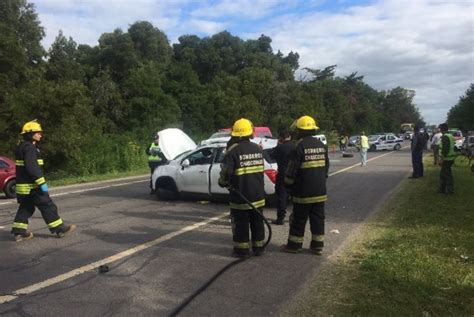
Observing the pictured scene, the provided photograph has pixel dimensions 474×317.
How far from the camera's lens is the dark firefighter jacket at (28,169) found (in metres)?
8.10

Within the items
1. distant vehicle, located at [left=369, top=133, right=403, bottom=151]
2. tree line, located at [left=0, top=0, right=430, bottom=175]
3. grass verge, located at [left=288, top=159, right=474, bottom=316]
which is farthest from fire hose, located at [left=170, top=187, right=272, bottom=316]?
distant vehicle, located at [left=369, top=133, right=403, bottom=151]

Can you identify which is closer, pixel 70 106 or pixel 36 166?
pixel 36 166

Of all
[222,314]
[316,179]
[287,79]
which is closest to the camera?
[222,314]

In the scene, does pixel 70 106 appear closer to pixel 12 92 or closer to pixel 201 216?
pixel 12 92

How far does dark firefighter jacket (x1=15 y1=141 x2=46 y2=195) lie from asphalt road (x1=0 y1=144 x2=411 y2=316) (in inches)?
36.2

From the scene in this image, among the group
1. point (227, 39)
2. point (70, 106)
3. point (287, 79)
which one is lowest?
point (70, 106)

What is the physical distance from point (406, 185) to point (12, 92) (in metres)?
21.0

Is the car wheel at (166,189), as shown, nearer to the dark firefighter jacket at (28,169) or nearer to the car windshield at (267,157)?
the car windshield at (267,157)

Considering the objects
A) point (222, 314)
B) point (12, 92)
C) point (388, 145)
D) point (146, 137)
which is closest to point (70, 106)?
point (12, 92)

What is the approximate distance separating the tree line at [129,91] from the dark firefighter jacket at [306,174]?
20.1 m

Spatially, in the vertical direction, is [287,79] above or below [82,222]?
above

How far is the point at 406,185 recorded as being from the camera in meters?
15.7

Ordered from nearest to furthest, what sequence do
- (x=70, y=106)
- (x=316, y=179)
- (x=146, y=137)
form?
1. (x=316, y=179)
2. (x=70, y=106)
3. (x=146, y=137)

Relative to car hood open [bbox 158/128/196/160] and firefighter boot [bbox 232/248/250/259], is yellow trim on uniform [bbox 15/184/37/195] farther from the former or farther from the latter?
car hood open [bbox 158/128/196/160]
